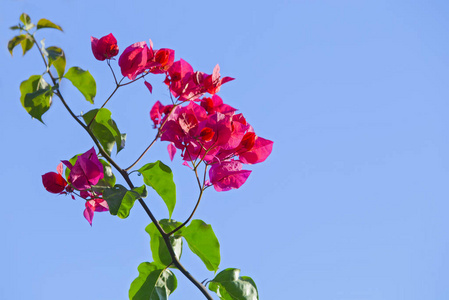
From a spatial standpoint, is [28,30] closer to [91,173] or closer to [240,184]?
[91,173]

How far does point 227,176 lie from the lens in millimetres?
690

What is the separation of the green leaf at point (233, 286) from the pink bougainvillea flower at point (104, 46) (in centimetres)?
35

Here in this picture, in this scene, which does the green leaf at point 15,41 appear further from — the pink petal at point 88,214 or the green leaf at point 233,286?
the green leaf at point 233,286

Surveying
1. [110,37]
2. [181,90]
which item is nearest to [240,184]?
[181,90]

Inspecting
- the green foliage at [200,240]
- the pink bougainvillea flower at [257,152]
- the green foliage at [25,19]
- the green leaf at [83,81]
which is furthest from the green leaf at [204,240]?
the green foliage at [25,19]

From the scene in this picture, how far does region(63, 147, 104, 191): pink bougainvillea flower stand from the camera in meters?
0.65

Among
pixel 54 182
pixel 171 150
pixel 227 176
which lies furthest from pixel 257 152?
pixel 54 182

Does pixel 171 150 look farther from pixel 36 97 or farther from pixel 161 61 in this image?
pixel 36 97

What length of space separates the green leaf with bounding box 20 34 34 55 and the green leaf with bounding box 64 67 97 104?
70 millimetres

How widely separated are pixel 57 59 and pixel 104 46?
10 cm

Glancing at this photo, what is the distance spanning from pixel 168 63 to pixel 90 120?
0.51 feet

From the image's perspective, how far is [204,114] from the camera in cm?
69

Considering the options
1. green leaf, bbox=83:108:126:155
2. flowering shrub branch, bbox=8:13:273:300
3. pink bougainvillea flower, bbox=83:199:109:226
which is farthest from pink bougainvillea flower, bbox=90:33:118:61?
Answer: pink bougainvillea flower, bbox=83:199:109:226

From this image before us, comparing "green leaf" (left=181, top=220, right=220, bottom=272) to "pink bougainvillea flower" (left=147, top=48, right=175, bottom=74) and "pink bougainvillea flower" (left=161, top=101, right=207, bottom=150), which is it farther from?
"pink bougainvillea flower" (left=147, top=48, right=175, bottom=74)
